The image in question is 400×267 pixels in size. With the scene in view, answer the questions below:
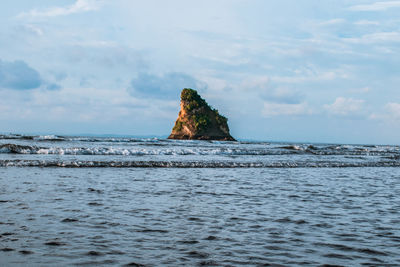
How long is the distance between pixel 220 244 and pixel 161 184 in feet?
21.6

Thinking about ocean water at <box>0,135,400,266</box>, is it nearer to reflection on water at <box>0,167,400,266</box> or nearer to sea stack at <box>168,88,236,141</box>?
reflection on water at <box>0,167,400,266</box>

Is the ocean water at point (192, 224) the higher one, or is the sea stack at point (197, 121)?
the sea stack at point (197, 121)

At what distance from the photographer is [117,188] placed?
10.4m

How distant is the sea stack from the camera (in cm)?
10281

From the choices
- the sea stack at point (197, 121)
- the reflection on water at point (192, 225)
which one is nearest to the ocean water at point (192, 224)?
the reflection on water at point (192, 225)

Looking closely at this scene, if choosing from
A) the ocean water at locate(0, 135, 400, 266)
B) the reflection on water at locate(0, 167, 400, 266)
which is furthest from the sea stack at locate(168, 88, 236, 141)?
the reflection on water at locate(0, 167, 400, 266)

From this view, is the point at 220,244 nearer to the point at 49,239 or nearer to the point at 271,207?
the point at 49,239

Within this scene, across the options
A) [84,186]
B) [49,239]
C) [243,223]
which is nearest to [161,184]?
[84,186]

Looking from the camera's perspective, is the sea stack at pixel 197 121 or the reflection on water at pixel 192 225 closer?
the reflection on water at pixel 192 225

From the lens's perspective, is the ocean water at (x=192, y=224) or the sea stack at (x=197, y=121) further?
the sea stack at (x=197, y=121)

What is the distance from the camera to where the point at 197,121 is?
103m

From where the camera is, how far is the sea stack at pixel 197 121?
103 metres

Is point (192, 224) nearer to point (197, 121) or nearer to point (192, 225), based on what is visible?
point (192, 225)

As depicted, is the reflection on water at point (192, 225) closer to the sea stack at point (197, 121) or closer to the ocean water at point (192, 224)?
the ocean water at point (192, 224)
